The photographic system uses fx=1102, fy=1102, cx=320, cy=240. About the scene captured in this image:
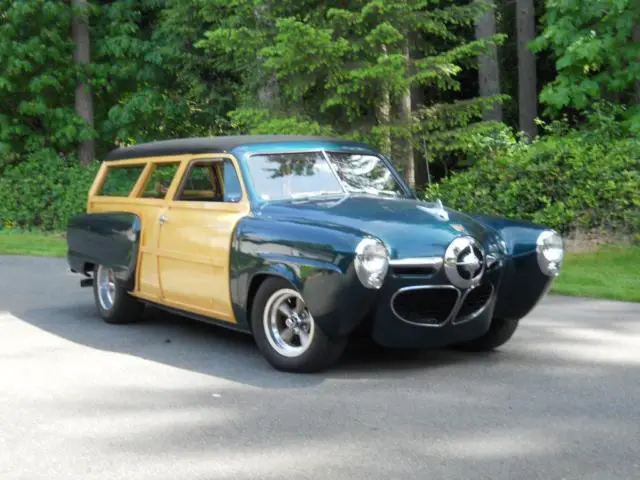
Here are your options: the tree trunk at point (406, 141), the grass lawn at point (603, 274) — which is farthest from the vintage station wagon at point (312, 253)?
the tree trunk at point (406, 141)

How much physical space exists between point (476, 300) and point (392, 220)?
82 cm

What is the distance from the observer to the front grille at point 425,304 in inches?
289

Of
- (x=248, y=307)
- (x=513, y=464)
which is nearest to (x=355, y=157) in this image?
(x=248, y=307)

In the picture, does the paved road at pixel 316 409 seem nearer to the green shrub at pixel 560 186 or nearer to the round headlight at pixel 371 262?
the round headlight at pixel 371 262

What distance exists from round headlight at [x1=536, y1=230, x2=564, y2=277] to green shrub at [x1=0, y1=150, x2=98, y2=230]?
1860 centimetres

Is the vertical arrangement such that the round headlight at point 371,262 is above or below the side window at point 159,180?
below

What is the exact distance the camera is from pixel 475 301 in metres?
7.70

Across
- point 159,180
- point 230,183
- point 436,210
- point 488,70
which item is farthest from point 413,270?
point 488,70

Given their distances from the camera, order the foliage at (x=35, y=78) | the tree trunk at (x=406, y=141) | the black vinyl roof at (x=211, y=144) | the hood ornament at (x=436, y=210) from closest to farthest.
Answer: the hood ornament at (x=436, y=210) < the black vinyl roof at (x=211, y=144) < the tree trunk at (x=406, y=141) < the foliage at (x=35, y=78)

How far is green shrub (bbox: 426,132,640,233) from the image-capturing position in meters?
15.7

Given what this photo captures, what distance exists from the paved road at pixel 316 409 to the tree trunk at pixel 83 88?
65.7ft

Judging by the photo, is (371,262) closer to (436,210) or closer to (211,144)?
(436,210)

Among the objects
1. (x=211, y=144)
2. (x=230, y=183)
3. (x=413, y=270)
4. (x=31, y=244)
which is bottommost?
(x=31, y=244)

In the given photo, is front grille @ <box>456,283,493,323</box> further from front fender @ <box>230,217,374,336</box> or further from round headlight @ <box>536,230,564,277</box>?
front fender @ <box>230,217,374,336</box>
